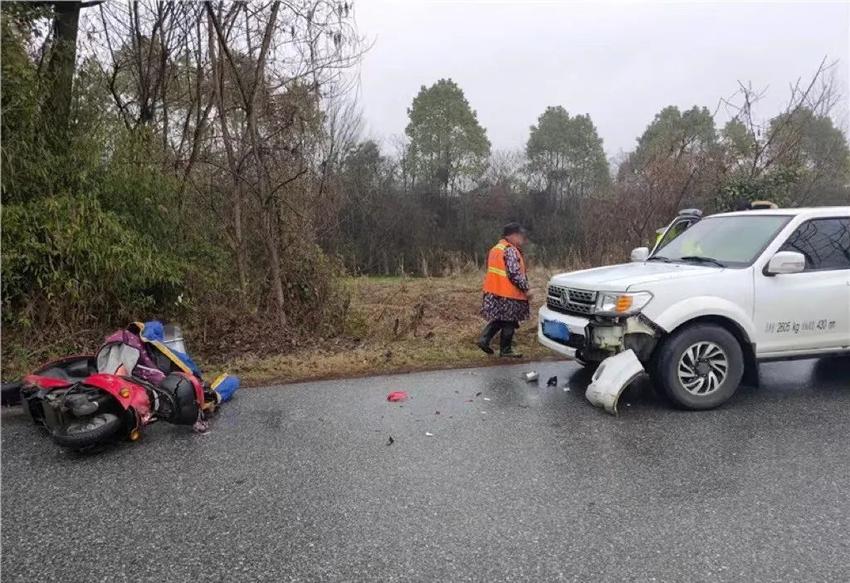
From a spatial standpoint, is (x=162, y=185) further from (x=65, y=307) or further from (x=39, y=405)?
(x=39, y=405)

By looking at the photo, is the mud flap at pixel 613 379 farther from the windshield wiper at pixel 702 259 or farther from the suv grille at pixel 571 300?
the windshield wiper at pixel 702 259

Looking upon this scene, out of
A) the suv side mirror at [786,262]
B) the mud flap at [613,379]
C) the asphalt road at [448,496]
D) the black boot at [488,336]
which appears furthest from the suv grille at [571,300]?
the suv side mirror at [786,262]

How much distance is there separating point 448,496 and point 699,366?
8.93ft

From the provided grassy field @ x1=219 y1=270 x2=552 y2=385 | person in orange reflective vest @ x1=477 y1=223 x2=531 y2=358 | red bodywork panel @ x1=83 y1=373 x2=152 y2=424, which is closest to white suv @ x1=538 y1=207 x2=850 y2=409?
person in orange reflective vest @ x1=477 y1=223 x2=531 y2=358

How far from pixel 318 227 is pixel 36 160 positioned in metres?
3.74

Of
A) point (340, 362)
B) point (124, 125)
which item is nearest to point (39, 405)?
point (340, 362)

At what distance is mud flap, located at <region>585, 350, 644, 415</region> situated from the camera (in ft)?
15.4

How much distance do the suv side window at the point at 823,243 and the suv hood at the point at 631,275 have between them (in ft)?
2.88

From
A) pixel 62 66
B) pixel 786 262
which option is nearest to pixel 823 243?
pixel 786 262

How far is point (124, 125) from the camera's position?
24.4 feet

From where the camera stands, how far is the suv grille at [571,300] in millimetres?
5148

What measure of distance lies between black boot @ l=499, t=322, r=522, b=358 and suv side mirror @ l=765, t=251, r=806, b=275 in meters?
2.85

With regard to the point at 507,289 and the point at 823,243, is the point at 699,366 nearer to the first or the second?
the point at 823,243

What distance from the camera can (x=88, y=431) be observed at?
393 cm
